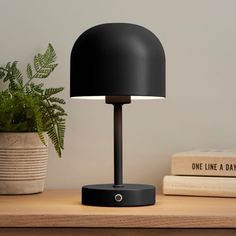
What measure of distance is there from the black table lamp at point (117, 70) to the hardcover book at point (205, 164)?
0.46 feet

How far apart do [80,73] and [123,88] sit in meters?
0.10

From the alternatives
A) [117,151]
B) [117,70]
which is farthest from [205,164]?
[117,70]

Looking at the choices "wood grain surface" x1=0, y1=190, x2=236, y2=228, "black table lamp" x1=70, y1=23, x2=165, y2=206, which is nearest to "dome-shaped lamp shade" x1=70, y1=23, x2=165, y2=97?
"black table lamp" x1=70, y1=23, x2=165, y2=206

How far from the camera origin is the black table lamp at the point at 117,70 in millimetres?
1209

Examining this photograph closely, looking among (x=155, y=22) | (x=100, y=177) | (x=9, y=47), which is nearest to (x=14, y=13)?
(x=9, y=47)

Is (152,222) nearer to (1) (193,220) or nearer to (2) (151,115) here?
(1) (193,220)

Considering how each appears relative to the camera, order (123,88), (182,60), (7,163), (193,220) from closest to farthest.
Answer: (193,220) < (123,88) < (7,163) < (182,60)

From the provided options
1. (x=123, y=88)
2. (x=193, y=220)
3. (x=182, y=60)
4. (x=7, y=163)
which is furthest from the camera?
(x=182, y=60)

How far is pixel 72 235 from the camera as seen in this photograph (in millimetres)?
1128

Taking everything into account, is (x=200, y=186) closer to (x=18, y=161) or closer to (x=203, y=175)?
(x=203, y=175)

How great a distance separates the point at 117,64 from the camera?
121cm

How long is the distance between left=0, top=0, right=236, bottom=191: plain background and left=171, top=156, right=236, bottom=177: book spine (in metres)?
0.21

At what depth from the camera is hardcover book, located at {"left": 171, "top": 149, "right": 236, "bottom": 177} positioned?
4.51ft

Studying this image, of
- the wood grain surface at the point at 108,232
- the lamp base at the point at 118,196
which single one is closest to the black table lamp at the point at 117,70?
the lamp base at the point at 118,196
